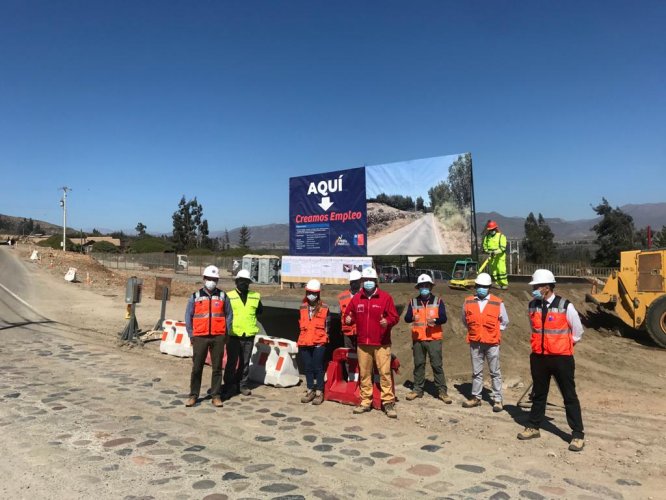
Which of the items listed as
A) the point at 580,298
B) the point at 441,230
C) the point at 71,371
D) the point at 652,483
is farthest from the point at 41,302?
the point at 652,483

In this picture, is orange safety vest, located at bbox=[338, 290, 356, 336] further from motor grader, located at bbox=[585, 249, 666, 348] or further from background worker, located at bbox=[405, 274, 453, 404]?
motor grader, located at bbox=[585, 249, 666, 348]

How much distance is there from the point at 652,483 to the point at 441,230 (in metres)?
13.3

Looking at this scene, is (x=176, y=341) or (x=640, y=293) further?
(x=640, y=293)

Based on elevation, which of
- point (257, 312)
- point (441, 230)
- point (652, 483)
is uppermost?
point (441, 230)

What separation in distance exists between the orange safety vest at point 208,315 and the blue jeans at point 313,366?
1.35 m

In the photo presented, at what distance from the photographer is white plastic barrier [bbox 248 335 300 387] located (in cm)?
877

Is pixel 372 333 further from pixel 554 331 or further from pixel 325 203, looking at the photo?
pixel 325 203

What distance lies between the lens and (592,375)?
10.3 meters

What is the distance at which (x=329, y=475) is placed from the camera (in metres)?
4.90

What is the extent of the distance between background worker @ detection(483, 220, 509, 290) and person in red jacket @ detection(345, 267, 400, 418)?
6.24m

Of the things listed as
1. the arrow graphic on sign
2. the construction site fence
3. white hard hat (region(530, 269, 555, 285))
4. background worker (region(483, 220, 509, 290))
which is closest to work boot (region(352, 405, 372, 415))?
white hard hat (region(530, 269, 555, 285))

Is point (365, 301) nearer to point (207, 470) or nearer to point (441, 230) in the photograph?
point (207, 470)

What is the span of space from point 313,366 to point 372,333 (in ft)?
4.46

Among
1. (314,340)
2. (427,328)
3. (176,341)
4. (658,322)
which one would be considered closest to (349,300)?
(314,340)
